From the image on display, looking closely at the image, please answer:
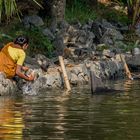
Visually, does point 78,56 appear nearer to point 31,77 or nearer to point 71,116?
point 31,77

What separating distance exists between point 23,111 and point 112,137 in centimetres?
403

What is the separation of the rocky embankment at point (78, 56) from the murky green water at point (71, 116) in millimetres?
1166

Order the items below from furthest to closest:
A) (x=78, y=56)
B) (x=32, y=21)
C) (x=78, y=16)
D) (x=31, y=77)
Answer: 1. (x=78, y=16)
2. (x=32, y=21)
3. (x=78, y=56)
4. (x=31, y=77)

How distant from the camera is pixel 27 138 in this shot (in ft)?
40.8

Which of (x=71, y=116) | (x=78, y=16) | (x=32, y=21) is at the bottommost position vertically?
(x=71, y=116)

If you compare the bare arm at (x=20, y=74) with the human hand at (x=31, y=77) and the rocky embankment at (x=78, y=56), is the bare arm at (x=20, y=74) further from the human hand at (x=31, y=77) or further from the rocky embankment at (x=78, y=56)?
the rocky embankment at (x=78, y=56)

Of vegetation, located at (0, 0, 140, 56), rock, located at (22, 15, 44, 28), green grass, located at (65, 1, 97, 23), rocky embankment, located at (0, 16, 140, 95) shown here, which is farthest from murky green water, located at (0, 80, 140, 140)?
green grass, located at (65, 1, 97, 23)

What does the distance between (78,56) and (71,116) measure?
41.4ft

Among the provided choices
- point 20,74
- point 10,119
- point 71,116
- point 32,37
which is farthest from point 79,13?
point 10,119

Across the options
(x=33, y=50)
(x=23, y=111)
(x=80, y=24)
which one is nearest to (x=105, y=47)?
(x=80, y=24)

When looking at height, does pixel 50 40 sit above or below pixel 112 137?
above

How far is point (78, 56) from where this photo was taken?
2789cm

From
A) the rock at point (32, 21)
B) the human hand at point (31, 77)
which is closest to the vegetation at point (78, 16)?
the rock at point (32, 21)

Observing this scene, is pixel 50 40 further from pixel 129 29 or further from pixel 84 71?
pixel 129 29
